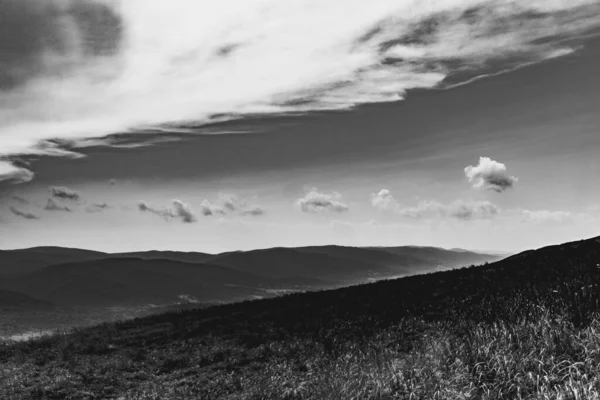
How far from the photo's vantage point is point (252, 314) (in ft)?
89.2

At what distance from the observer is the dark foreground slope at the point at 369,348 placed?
945 centimetres

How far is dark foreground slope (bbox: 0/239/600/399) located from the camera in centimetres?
945

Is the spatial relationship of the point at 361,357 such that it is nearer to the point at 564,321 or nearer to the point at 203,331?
the point at 564,321

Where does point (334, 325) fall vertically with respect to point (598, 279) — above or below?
below

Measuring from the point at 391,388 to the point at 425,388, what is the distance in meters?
0.75

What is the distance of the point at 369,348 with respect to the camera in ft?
50.1

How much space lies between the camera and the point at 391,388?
9.87 m

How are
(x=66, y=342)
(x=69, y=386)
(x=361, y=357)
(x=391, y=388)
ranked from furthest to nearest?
(x=66, y=342), (x=69, y=386), (x=361, y=357), (x=391, y=388)

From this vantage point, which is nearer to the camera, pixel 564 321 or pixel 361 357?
pixel 564 321

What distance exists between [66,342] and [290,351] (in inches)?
533

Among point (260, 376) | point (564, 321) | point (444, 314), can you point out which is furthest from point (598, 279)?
point (260, 376)

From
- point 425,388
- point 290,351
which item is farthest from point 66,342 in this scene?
point 425,388

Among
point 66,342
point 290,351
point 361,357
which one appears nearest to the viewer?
point 361,357


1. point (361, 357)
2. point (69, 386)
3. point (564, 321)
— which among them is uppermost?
point (564, 321)
